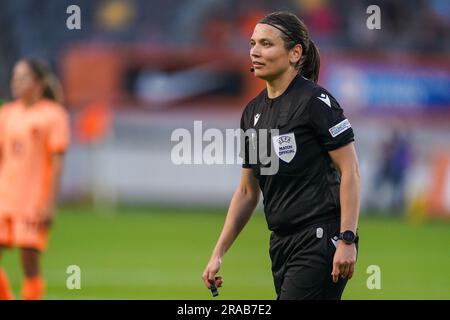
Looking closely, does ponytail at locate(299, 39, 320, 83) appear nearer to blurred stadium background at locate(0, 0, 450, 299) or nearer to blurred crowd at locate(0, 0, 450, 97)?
blurred stadium background at locate(0, 0, 450, 299)

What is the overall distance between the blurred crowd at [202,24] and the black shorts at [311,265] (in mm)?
21472

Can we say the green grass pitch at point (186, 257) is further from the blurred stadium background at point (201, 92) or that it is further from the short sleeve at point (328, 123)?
the short sleeve at point (328, 123)

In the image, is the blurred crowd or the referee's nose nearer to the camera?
the referee's nose

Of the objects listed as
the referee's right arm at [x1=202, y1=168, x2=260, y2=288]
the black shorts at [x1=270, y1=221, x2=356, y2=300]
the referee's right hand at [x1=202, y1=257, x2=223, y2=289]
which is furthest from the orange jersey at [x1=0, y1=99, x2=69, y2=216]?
the black shorts at [x1=270, y1=221, x2=356, y2=300]

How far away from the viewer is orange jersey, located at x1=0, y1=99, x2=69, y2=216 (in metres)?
9.53

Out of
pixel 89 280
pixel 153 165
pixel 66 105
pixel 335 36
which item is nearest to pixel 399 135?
pixel 335 36

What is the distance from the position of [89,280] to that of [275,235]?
7218mm

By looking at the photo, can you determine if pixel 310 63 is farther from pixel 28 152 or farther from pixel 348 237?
pixel 28 152

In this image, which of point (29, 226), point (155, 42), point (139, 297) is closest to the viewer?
point (29, 226)

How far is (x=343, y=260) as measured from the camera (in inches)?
211

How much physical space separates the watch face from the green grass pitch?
5.80 metres

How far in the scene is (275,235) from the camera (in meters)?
5.80

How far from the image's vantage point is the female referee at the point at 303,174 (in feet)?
18.0

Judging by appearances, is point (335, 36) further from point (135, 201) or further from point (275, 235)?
point (275, 235)
